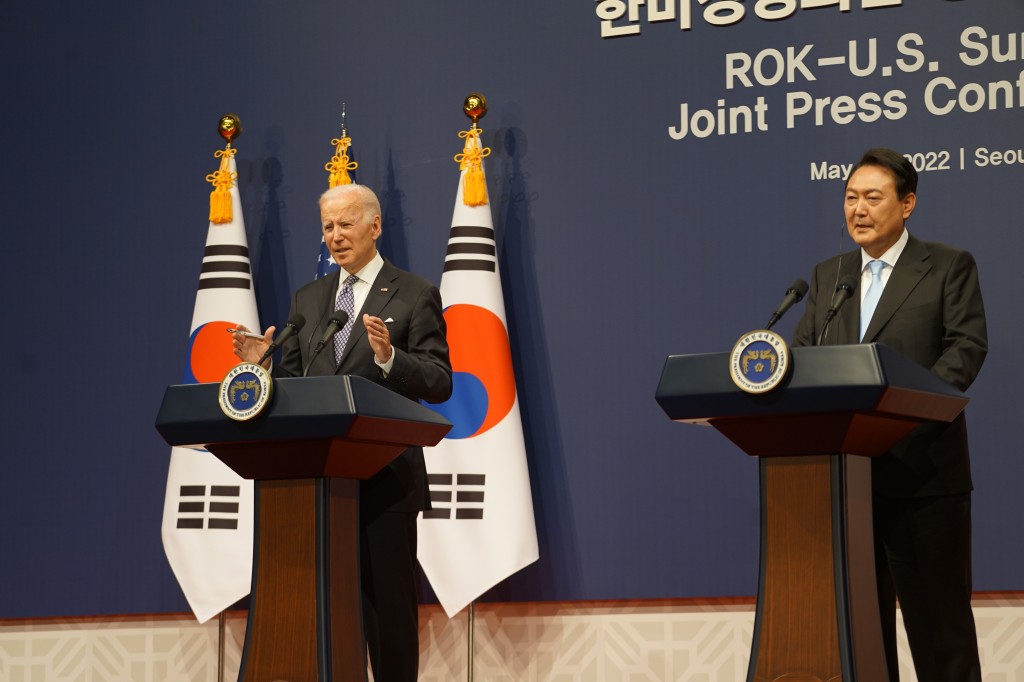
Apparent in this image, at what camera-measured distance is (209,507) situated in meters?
4.12

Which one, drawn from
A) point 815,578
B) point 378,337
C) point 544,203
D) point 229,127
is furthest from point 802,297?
point 229,127

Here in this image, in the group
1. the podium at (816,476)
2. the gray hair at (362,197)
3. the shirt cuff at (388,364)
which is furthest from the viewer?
the gray hair at (362,197)

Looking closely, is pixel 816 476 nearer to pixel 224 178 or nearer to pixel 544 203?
pixel 544 203

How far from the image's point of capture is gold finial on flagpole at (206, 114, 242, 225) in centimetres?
434

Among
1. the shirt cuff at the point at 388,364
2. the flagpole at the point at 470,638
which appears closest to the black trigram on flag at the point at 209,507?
the flagpole at the point at 470,638

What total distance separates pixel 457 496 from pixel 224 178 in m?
1.50

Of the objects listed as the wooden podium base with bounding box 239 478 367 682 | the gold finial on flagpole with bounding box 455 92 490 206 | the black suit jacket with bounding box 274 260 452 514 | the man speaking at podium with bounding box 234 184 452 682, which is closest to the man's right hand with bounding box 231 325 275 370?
the man speaking at podium with bounding box 234 184 452 682

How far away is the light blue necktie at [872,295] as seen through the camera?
8.97 ft

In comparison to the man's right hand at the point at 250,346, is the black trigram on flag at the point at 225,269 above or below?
above

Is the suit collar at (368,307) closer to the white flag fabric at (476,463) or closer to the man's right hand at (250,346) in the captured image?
the man's right hand at (250,346)


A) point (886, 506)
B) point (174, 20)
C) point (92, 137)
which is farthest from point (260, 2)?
point (886, 506)

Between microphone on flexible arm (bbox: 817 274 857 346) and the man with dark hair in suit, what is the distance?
0.13ft

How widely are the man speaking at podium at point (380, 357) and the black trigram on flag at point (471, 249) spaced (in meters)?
0.87

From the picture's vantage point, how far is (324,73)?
4.68 meters
